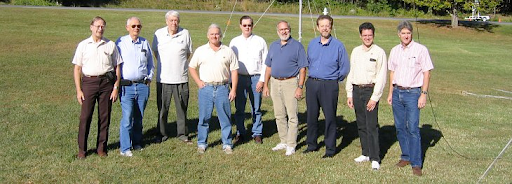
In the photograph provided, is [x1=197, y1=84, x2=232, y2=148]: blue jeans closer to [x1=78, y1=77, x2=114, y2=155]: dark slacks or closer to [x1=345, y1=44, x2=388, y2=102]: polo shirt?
[x1=78, y1=77, x2=114, y2=155]: dark slacks

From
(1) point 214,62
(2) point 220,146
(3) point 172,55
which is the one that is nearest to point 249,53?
(1) point 214,62

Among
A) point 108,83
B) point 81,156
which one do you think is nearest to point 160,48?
point 108,83

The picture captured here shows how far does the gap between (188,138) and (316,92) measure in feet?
6.74

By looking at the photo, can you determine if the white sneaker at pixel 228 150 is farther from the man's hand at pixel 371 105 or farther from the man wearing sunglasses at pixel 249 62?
the man's hand at pixel 371 105

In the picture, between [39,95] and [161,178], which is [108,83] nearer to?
[161,178]

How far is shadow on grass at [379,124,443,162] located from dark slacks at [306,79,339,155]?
80 centimetres

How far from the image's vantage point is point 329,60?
641 centimetres

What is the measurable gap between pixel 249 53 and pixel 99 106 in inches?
83.6

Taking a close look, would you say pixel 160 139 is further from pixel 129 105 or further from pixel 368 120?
pixel 368 120

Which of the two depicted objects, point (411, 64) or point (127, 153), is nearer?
point (411, 64)

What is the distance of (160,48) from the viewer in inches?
273

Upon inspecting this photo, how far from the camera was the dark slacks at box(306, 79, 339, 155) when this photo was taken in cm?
654

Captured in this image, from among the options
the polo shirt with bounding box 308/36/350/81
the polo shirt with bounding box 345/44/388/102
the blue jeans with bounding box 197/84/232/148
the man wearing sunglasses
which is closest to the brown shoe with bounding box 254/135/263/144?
the man wearing sunglasses

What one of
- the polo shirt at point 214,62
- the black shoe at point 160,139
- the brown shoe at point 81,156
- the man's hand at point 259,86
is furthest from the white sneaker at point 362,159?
the brown shoe at point 81,156
